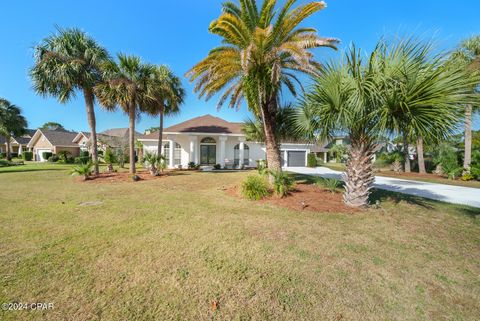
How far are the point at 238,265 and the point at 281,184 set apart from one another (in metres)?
4.97

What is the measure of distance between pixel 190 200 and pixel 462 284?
23.0ft

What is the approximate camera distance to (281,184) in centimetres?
794

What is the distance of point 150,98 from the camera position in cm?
1341

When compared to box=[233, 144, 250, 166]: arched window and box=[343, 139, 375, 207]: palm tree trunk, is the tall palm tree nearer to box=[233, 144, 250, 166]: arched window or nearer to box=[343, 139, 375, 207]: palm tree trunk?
box=[233, 144, 250, 166]: arched window

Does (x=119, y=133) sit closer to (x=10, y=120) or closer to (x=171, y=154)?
(x=10, y=120)

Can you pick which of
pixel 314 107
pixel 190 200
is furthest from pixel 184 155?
pixel 314 107

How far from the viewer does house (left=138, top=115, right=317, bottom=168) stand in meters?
20.1

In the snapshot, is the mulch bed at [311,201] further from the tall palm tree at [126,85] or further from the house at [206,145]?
the house at [206,145]

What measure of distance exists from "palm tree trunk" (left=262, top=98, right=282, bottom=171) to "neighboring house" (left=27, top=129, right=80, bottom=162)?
43.3 meters

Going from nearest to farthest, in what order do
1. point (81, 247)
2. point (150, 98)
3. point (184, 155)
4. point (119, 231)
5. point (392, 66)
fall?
point (81, 247) < point (119, 231) < point (392, 66) < point (150, 98) < point (184, 155)

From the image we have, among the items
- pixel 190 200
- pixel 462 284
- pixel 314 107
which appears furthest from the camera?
pixel 190 200

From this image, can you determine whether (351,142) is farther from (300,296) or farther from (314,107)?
(300,296)

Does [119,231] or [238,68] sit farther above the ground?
[238,68]

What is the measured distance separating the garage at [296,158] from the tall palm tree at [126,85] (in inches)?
→ 732
